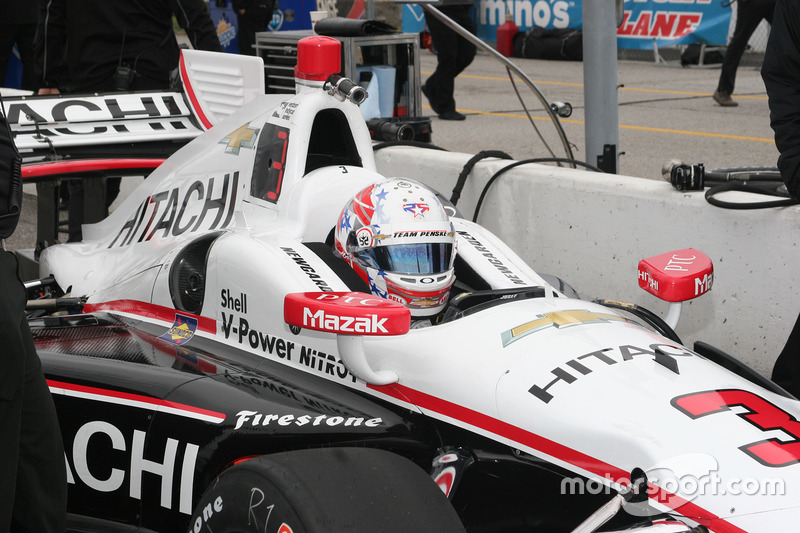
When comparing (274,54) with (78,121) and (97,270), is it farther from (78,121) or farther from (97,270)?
(97,270)

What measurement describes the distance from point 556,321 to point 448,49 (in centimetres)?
801

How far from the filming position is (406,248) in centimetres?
306

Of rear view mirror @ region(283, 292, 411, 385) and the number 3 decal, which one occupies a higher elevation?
rear view mirror @ region(283, 292, 411, 385)

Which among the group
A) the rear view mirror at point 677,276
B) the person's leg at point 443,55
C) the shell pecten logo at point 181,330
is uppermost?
the person's leg at point 443,55

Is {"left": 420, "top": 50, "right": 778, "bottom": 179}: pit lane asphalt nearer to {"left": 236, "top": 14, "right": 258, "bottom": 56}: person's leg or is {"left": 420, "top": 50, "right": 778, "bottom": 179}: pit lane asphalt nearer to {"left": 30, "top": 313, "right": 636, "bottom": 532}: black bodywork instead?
{"left": 236, "top": 14, "right": 258, "bottom": 56}: person's leg

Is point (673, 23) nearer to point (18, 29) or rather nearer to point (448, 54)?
point (448, 54)

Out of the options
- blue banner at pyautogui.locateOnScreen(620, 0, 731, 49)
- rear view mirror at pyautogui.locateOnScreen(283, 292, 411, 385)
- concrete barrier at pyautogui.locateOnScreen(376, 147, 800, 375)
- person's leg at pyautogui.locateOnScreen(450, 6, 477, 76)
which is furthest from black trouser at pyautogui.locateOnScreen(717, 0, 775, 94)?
rear view mirror at pyautogui.locateOnScreen(283, 292, 411, 385)

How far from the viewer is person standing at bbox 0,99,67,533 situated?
241cm

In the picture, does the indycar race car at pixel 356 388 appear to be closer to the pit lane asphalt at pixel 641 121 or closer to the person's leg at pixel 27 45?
the pit lane asphalt at pixel 641 121

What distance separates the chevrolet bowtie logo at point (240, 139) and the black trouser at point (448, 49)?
6598 millimetres

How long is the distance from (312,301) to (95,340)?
126cm

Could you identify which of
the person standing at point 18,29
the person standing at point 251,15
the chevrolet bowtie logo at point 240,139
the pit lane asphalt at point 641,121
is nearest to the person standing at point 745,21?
the pit lane asphalt at point 641,121

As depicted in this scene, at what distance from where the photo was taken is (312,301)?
7.94 feet

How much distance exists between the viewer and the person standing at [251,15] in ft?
35.2
